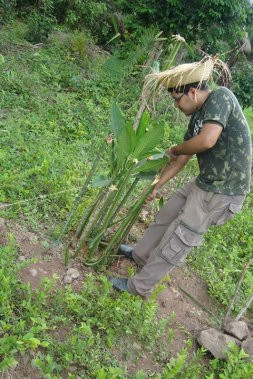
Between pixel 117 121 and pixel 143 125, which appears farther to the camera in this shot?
pixel 117 121

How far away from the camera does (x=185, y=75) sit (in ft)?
8.18

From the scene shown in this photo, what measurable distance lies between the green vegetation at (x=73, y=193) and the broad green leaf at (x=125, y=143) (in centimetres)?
3

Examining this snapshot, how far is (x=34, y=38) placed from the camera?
23.6 ft

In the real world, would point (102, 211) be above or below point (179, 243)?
below

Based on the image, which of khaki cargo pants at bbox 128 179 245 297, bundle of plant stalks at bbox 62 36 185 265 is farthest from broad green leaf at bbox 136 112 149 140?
khaki cargo pants at bbox 128 179 245 297

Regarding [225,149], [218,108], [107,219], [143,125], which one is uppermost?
[218,108]

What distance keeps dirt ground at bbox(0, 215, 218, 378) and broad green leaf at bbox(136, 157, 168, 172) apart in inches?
32.9

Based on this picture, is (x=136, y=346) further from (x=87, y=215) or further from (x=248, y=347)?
(x=87, y=215)

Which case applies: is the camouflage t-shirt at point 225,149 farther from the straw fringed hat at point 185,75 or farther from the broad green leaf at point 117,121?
the broad green leaf at point 117,121

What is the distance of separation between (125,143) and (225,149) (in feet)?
2.18

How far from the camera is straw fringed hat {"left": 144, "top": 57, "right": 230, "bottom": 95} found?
2.48 meters

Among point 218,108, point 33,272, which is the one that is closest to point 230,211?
point 218,108

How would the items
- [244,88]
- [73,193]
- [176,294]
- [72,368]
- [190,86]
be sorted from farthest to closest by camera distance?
[244,88] < [73,193] < [176,294] < [190,86] < [72,368]

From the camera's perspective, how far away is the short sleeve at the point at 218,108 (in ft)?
8.02
